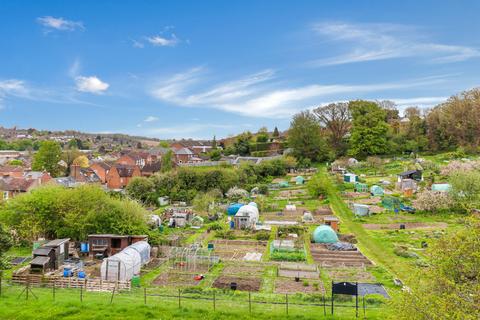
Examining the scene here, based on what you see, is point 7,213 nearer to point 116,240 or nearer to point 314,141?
point 116,240

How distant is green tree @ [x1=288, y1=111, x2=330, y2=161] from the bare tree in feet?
11.0

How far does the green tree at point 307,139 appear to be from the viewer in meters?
69.9

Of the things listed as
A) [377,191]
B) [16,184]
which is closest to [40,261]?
[16,184]

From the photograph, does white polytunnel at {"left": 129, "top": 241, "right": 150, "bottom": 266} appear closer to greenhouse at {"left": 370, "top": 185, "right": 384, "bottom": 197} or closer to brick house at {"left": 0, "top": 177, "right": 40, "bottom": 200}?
brick house at {"left": 0, "top": 177, "right": 40, "bottom": 200}

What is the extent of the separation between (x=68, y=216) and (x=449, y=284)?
2629 centimetres

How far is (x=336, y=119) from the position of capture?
74438mm

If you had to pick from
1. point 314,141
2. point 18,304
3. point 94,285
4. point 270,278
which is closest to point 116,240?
point 94,285

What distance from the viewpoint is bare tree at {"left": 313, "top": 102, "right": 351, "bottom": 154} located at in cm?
7375

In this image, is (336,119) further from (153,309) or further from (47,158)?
(153,309)

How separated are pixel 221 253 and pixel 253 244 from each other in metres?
3.83

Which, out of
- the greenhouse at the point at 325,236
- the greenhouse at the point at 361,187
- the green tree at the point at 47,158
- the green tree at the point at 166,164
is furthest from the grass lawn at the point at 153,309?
the green tree at the point at 47,158

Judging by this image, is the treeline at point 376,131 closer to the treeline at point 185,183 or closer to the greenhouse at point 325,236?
the treeline at point 185,183

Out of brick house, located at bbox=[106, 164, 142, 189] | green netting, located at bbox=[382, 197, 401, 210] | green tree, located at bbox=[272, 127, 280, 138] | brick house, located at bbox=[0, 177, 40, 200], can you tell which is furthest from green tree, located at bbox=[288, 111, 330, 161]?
brick house, located at bbox=[0, 177, 40, 200]

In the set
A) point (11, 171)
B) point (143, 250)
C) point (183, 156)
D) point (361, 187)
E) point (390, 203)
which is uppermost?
point (183, 156)
